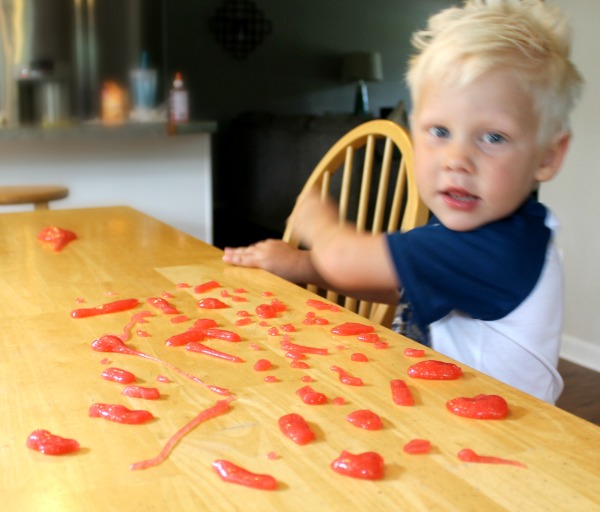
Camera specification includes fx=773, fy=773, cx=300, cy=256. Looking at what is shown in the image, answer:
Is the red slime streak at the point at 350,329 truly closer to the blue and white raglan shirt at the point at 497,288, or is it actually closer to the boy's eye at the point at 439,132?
the blue and white raglan shirt at the point at 497,288

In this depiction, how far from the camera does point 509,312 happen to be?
0.96 metres

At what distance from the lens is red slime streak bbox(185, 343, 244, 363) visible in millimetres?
793

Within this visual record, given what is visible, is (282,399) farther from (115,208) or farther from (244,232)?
(244,232)

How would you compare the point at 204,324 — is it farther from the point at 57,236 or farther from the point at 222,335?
the point at 57,236

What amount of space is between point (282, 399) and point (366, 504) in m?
0.19

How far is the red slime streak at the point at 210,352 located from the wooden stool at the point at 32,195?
1950mm

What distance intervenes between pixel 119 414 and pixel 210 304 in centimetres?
36

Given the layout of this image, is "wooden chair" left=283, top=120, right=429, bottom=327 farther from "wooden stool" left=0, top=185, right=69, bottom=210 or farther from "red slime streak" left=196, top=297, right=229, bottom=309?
"wooden stool" left=0, top=185, right=69, bottom=210

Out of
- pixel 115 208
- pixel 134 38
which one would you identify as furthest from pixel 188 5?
pixel 115 208

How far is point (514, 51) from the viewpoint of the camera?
0.91 metres

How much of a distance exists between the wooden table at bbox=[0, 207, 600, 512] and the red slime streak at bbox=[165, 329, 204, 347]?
0.01 meters

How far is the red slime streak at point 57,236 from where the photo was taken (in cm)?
140

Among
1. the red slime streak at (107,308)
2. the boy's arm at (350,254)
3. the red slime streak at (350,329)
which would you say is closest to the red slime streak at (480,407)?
the red slime streak at (350,329)

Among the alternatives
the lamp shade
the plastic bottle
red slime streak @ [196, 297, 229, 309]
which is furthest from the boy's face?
the lamp shade
